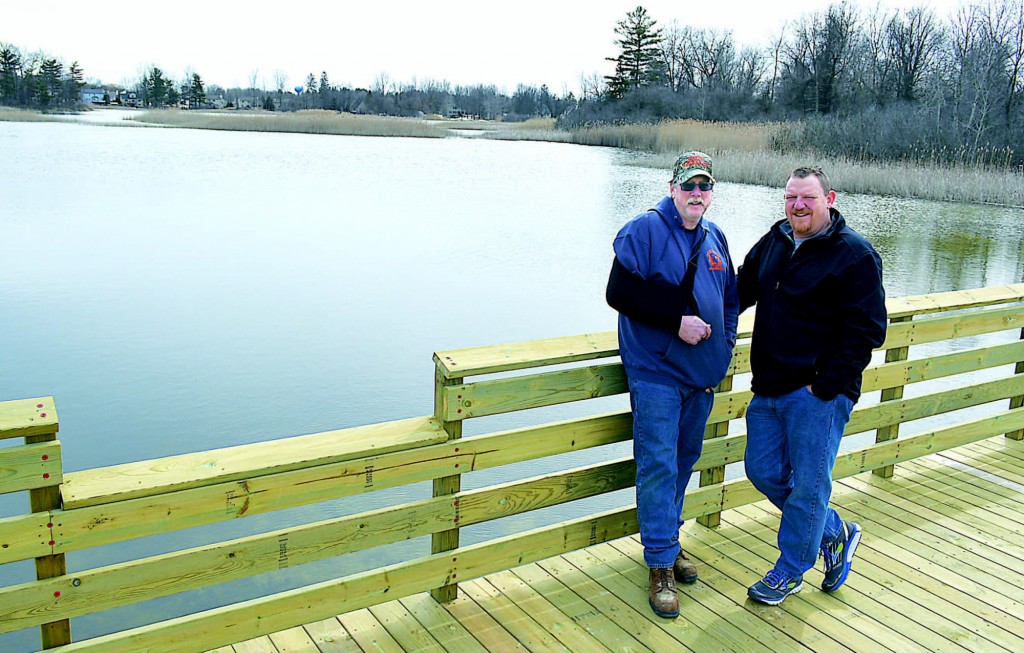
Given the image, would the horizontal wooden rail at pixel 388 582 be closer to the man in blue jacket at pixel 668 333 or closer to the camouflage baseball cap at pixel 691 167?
the man in blue jacket at pixel 668 333

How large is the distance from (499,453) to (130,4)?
33.5 metres

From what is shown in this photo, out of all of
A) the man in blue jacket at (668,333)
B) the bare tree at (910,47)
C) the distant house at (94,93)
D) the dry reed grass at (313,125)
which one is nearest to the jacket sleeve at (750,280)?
the man in blue jacket at (668,333)

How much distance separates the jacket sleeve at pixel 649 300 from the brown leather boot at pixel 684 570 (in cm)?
85

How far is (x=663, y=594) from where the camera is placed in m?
2.92

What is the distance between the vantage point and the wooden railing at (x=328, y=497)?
2168 millimetres

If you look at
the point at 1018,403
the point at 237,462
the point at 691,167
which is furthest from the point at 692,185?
the point at 1018,403

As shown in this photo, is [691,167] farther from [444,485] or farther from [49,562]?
[49,562]

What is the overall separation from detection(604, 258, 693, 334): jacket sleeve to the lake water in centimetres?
236

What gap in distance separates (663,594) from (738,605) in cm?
Answer: 27

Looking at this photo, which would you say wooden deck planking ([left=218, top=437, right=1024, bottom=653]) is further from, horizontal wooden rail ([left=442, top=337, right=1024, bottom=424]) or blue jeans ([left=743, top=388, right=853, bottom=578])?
horizontal wooden rail ([left=442, top=337, right=1024, bottom=424])

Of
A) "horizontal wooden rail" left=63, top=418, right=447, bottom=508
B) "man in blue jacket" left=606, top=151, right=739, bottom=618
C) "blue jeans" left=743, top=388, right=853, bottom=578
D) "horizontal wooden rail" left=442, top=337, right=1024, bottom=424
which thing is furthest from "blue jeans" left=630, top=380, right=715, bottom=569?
"horizontal wooden rail" left=63, top=418, right=447, bottom=508

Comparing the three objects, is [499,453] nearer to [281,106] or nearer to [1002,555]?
[1002,555]

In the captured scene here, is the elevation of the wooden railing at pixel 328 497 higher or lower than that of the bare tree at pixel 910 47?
lower

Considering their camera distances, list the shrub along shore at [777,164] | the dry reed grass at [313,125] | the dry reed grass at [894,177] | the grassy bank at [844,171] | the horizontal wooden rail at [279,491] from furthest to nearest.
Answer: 1. the dry reed grass at [313,125]
2. the shrub along shore at [777,164]
3. the grassy bank at [844,171]
4. the dry reed grass at [894,177]
5. the horizontal wooden rail at [279,491]
